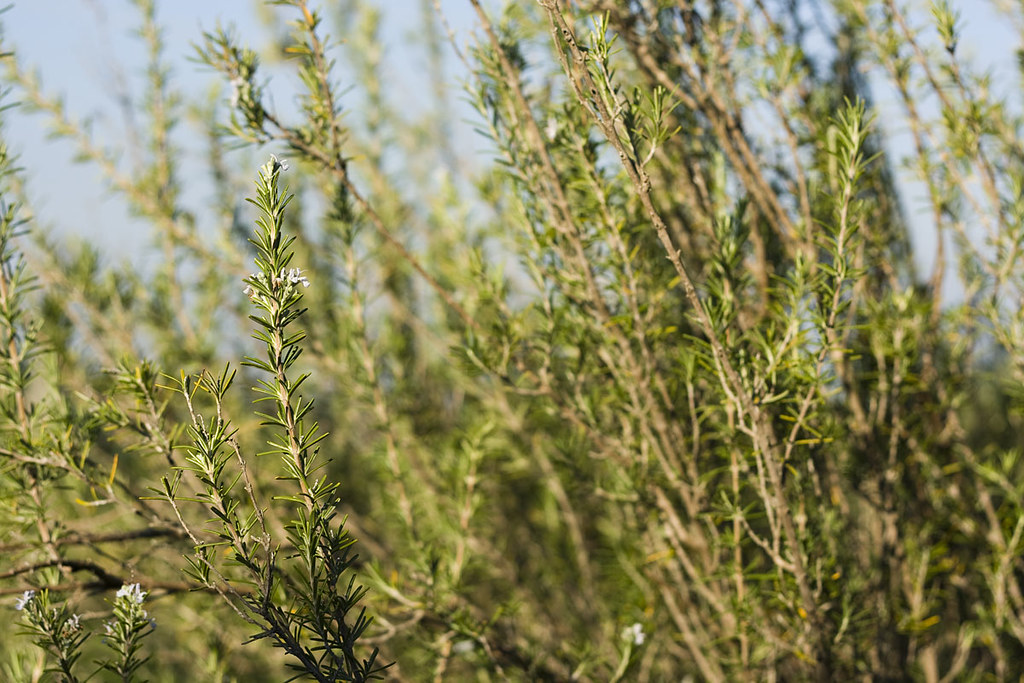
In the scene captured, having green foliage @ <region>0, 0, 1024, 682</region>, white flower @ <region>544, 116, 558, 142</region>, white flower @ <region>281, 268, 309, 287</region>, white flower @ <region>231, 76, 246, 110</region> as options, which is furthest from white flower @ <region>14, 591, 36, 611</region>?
white flower @ <region>544, 116, 558, 142</region>

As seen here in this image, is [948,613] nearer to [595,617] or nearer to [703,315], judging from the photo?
[595,617]

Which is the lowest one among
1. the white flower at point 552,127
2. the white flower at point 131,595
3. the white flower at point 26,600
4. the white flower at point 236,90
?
the white flower at point 26,600

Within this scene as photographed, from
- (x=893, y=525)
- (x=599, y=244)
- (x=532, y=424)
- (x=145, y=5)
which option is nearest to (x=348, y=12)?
(x=145, y=5)

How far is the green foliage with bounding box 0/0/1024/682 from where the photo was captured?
88cm

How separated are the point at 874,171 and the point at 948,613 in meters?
1.16

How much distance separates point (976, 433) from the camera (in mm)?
2270

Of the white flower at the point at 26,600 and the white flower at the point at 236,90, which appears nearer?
the white flower at the point at 26,600

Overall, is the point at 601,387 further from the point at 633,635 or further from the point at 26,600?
the point at 26,600

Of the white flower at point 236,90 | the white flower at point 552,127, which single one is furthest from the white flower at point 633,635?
the white flower at point 236,90

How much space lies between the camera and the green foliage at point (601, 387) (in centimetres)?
88

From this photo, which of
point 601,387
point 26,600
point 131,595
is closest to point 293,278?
point 131,595

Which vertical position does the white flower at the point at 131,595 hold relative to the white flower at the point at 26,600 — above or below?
above

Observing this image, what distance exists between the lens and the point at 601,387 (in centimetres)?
140

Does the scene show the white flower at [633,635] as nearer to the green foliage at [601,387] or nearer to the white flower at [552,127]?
the green foliage at [601,387]
